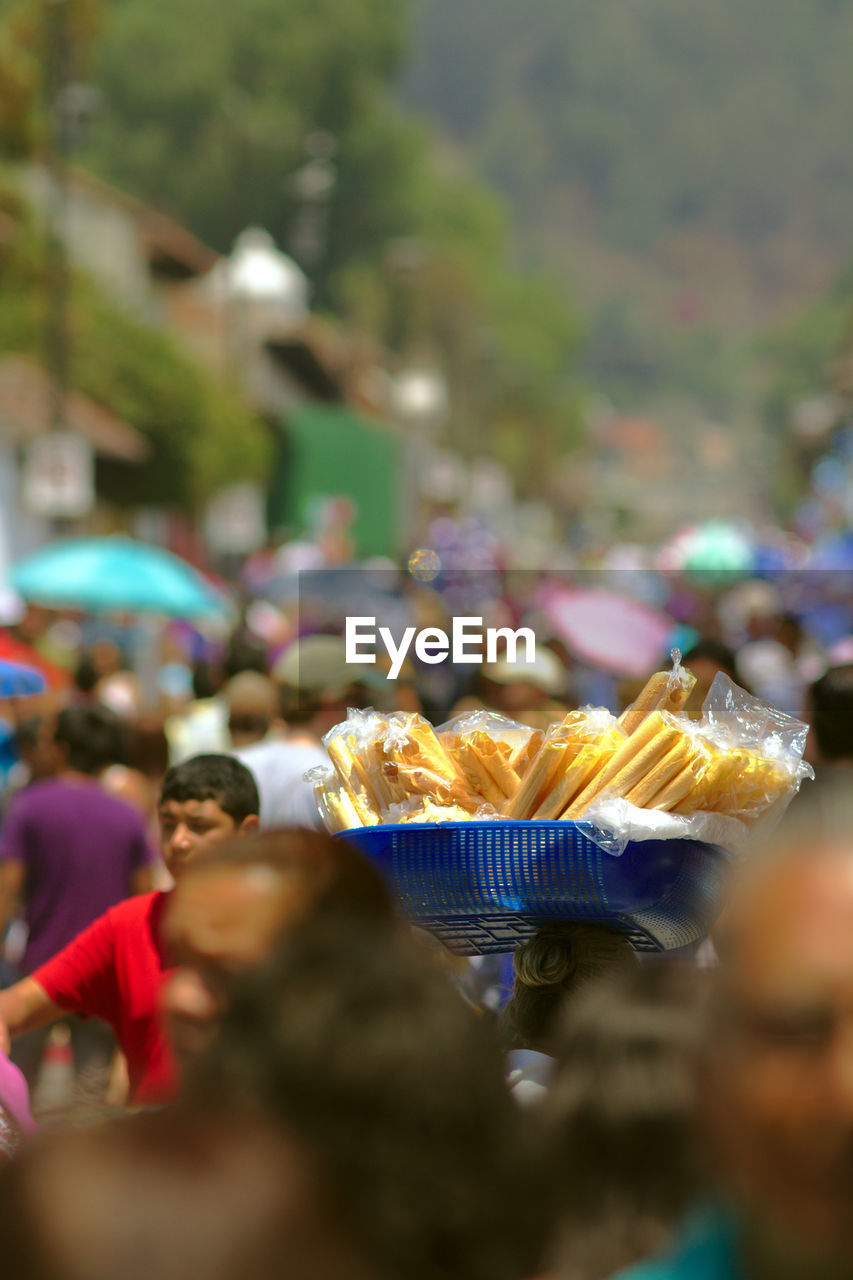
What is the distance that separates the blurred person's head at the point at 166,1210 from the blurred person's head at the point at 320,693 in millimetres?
5189

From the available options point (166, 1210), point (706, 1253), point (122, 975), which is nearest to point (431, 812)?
point (122, 975)

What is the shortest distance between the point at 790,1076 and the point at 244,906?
133 cm

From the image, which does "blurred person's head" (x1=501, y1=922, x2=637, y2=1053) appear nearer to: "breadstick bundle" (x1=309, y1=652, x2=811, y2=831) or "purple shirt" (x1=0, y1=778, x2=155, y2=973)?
"breadstick bundle" (x1=309, y1=652, x2=811, y2=831)

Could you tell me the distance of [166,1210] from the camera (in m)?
1.46

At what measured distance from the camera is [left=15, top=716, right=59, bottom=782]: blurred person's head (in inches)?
304

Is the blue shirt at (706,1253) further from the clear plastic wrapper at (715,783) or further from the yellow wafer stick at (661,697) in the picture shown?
the yellow wafer stick at (661,697)

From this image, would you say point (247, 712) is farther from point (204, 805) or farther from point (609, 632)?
point (609, 632)

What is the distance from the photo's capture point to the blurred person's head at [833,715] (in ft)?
19.2

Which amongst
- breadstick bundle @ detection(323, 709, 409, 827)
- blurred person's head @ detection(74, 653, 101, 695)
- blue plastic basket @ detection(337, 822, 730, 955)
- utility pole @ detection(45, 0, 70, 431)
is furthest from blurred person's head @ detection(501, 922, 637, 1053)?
utility pole @ detection(45, 0, 70, 431)

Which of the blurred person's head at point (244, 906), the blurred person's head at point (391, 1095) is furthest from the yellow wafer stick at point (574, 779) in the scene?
the blurred person's head at point (391, 1095)

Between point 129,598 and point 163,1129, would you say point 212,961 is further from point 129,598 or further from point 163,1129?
point 129,598

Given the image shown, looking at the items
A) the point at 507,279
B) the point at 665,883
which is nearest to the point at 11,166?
the point at 665,883

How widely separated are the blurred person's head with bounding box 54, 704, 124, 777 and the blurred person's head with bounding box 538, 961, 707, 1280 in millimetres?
4725

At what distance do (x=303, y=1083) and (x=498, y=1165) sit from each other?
0.17 metres
